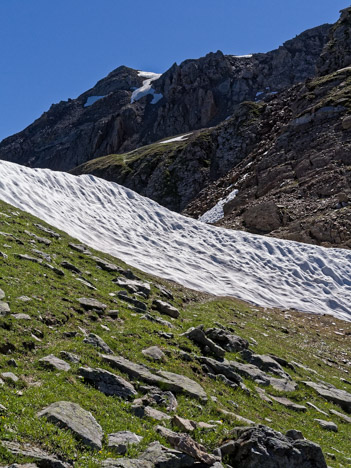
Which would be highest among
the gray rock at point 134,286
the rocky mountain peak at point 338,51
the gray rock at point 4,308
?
the rocky mountain peak at point 338,51

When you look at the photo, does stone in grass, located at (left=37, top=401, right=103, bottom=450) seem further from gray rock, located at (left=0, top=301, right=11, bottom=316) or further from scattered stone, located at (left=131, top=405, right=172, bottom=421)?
gray rock, located at (left=0, top=301, right=11, bottom=316)

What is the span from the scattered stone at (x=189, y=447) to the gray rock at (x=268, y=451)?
535mm

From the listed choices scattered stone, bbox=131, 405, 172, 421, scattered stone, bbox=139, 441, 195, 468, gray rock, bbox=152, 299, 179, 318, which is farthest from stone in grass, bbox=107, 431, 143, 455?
gray rock, bbox=152, 299, 179, 318

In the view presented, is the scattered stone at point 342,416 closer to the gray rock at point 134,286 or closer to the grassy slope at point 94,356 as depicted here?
the grassy slope at point 94,356

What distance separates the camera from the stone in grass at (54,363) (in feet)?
32.9

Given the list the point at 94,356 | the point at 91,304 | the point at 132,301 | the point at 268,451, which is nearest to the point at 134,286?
the point at 132,301

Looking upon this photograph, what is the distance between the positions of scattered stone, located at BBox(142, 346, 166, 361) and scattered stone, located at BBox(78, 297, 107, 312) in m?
3.26

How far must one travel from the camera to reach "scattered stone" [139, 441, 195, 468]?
Result: 7535mm

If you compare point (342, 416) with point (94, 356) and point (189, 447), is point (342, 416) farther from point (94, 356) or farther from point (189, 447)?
point (94, 356)

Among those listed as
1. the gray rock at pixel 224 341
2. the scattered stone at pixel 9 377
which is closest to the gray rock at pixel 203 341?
the gray rock at pixel 224 341

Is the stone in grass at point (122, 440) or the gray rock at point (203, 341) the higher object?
the gray rock at point (203, 341)

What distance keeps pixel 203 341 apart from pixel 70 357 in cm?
620

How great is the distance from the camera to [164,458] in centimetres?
764

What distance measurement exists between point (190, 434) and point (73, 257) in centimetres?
1437
